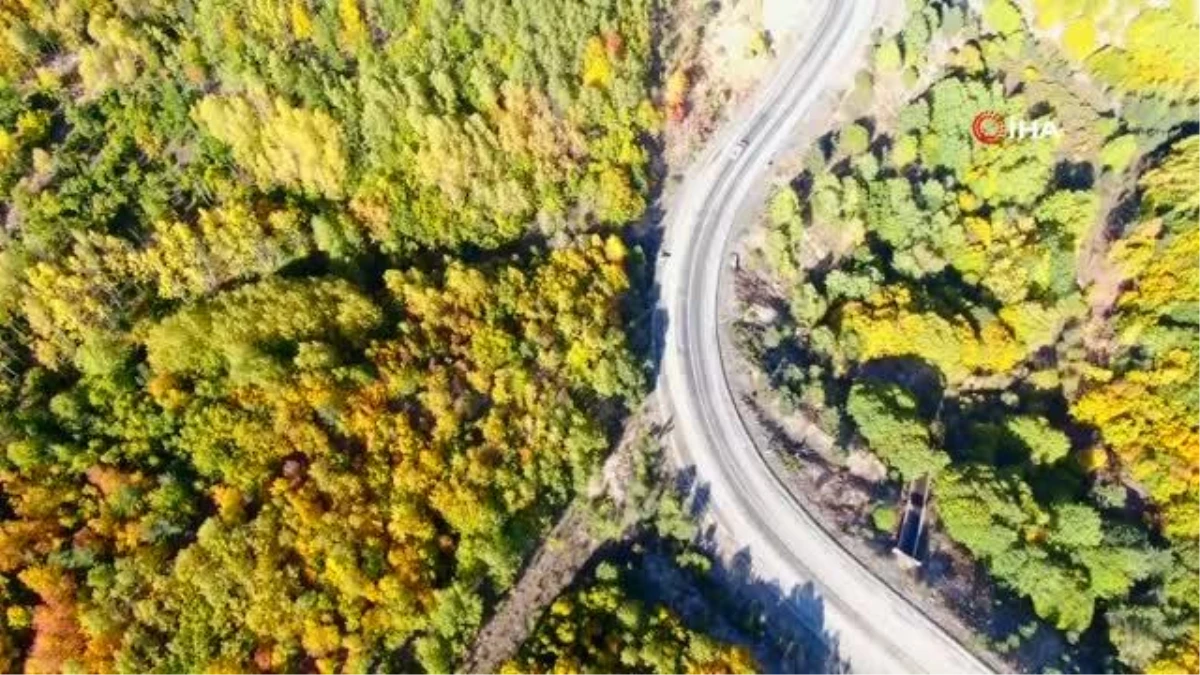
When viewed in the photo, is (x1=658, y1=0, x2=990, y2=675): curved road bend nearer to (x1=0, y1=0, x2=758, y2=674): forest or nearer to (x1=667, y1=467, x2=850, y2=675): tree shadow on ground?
(x1=667, y1=467, x2=850, y2=675): tree shadow on ground

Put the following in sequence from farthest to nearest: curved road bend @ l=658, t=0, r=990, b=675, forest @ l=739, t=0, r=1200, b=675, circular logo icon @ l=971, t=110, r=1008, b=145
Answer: circular logo icon @ l=971, t=110, r=1008, b=145
forest @ l=739, t=0, r=1200, b=675
curved road bend @ l=658, t=0, r=990, b=675

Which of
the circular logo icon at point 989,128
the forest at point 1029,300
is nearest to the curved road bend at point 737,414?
the forest at point 1029,300

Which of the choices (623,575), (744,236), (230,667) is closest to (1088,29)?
(744,236)

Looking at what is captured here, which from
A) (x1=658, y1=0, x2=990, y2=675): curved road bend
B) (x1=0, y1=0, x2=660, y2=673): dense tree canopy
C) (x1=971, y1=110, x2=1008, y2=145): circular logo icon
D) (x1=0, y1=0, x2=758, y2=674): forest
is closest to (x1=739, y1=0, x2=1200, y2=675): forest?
(x1=971, y1=110, x2=1008, y2=145): circular logo icon

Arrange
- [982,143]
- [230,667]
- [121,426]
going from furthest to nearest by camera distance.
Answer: [982,143]
[121,426]
[230,667]

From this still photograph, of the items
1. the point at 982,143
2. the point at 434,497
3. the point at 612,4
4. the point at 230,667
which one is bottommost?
the point at 230,667

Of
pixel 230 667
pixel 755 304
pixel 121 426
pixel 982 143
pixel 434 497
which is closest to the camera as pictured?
pixel 230 667

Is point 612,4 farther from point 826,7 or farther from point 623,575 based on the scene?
point 623,575
